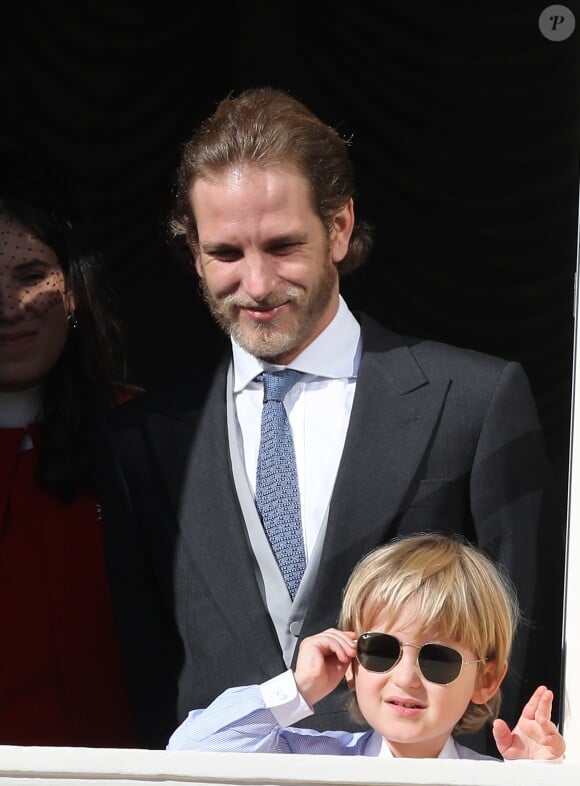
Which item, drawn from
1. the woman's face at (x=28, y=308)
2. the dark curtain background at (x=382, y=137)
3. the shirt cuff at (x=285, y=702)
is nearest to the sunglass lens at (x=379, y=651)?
the shirt cuff at (x=285, y=702)

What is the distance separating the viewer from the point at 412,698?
2801 mm

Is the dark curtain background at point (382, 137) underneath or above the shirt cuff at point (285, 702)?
above

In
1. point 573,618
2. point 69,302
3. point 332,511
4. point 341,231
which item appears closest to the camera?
point 573,618

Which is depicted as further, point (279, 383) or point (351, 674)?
point (279, 383)

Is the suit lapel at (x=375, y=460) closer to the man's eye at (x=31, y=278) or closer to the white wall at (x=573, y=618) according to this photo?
the white wall at (x=573, y=618)

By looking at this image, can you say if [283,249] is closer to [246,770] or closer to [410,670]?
[410,670]

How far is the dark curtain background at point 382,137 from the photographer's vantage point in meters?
3.29

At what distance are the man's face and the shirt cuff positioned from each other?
66cm

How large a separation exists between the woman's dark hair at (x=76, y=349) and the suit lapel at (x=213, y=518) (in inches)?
6.4

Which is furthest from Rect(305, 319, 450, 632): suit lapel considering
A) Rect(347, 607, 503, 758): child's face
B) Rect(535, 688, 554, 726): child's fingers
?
Rect(535, 688, 554, 726): child's fingers

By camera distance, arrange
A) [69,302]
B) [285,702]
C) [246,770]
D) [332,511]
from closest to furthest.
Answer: [246,770]
[285,702]
[332,511]
[69,302]

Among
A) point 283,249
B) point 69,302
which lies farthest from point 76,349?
point 283,249

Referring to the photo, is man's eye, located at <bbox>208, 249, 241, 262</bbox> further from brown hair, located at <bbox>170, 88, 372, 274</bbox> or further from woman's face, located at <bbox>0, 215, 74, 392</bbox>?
woman's face, located at <bbox>0, 215, 74, 392</bbox>

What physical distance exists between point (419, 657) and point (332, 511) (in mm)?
400
